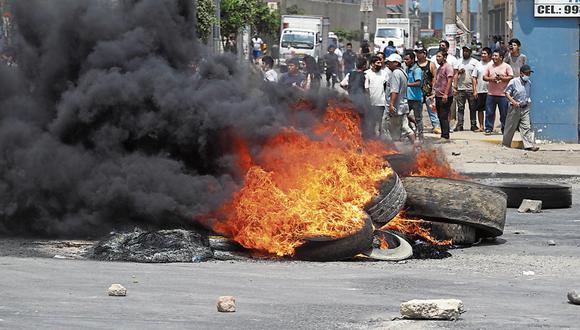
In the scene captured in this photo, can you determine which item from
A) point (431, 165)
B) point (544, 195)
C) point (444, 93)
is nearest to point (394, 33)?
point (444, 93)

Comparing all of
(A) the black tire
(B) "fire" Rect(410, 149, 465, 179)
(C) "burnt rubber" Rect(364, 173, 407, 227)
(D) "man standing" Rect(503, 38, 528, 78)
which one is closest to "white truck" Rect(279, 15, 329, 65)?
(D) "man standing" Rect(503, 38, 528, 78)

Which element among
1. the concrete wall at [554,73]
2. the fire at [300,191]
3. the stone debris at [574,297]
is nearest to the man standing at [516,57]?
the concrete wall at [554,73]

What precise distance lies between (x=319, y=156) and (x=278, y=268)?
163cm

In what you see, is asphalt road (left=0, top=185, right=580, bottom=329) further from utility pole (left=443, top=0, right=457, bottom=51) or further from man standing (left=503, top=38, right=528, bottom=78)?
utility pole (left=443, top=0, right=457, bottom=51)

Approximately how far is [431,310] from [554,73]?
58.8ft

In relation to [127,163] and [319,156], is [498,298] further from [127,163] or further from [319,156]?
[127,163]

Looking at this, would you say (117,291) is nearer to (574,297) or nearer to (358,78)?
(574,297)

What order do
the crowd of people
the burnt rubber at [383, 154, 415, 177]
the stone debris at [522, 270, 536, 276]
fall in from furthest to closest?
1. the crowd of people
2. the burnt rubber at [383, 154, 415, 177]
3. the stone debris at [522, 270, 536, 276]

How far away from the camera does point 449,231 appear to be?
12.0 meters

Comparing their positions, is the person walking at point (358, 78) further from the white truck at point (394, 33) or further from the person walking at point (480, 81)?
the white truck at point (394, 33)

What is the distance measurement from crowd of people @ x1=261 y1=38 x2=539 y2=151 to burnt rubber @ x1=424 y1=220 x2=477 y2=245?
499 cm

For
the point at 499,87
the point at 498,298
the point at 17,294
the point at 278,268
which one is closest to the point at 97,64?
the point at 278,268

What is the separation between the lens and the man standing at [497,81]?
24.7 meters

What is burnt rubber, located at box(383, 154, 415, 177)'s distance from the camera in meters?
12.8
